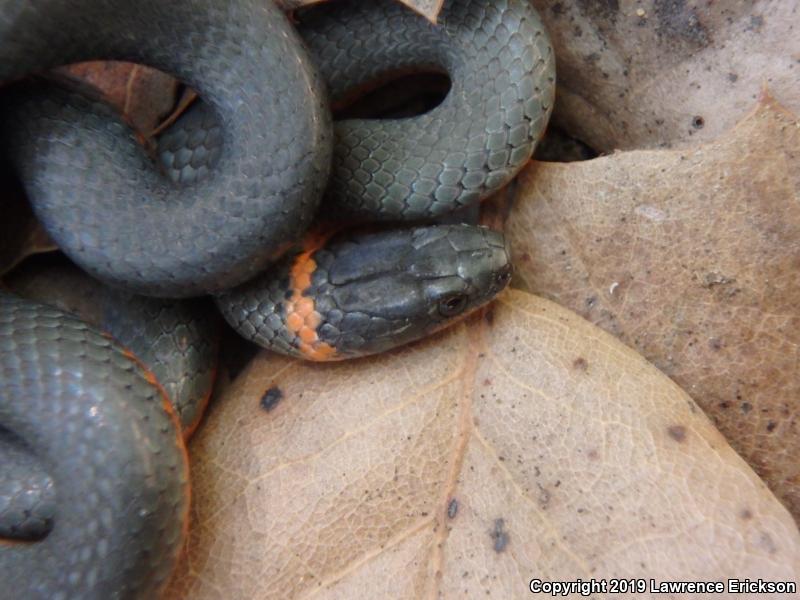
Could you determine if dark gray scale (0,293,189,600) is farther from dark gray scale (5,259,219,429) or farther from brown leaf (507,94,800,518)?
brown leaf (507,94,800,518)

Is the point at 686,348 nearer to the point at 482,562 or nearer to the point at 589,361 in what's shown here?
the point at 589,361

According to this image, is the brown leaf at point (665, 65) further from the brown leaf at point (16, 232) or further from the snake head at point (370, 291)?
the brown leaf at point (16, 232)

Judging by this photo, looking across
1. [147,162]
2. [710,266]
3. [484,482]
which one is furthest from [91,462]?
[710,266]

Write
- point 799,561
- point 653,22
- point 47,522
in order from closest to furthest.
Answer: point 799,561 < point 47,522 < point 653,22

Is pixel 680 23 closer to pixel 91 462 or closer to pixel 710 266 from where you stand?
pixel 710 266

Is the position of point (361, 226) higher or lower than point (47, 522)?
higher

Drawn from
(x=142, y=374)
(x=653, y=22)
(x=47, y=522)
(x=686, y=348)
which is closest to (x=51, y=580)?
(x=47, y=522)
